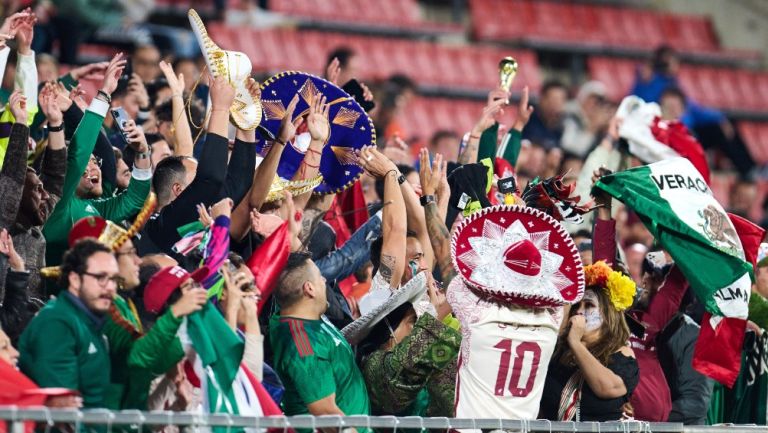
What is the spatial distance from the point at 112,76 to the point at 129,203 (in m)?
0.64

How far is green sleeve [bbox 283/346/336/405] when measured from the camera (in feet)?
17.8

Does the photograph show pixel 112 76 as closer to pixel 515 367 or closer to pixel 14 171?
pixel 14 171

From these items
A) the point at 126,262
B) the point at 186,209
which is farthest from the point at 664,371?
the point at 126,262

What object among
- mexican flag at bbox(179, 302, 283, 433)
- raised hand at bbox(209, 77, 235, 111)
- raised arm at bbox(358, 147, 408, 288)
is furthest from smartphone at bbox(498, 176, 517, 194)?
mexican flag at bbox(179, 302, 283, 433)

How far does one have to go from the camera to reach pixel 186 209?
5910 mm

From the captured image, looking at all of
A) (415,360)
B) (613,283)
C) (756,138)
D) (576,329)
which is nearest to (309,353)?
(415,360)

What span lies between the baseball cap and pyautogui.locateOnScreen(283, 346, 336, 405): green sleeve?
0.69 meters

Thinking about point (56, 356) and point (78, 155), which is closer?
point (56, 356)

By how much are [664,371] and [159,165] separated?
9.13 feet

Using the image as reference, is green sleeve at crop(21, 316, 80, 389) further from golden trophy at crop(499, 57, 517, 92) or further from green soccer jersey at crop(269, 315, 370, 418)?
golden trophy at crop(499, 57, 517, 92)

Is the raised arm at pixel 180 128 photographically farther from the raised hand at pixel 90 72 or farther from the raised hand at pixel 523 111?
the raised hand at pixel 523 111

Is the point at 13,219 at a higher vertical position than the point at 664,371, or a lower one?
higher

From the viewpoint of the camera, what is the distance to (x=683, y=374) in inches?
277

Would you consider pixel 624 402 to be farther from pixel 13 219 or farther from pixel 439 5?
pixel 439 5
